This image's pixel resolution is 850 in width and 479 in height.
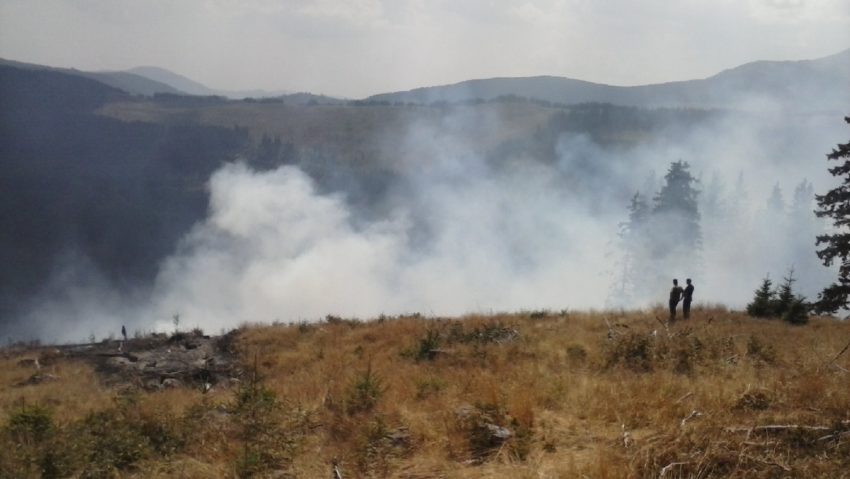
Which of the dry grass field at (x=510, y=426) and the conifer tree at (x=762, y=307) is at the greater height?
the dry grass field at (x=510, y=426)

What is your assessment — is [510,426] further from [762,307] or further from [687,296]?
[762,307]

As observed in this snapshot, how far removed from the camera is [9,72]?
4833 inches

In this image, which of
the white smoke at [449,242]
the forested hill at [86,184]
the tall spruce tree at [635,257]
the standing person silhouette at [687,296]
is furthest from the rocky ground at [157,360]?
the forested hill at [86,184]

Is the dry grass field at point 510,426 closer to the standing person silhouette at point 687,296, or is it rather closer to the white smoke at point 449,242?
the standing person silhouette at point 687,296

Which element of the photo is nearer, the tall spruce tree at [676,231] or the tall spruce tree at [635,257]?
the tall spruce tree at [676,231]

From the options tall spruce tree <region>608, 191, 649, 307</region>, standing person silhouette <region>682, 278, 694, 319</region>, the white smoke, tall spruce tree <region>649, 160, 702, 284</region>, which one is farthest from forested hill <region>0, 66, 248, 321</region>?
standing person silhouette <region>682, 278, 694, 319</region>

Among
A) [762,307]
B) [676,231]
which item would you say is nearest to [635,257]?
[676,231]

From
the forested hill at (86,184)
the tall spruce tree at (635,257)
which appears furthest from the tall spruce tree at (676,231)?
the forested hill at (86,184)

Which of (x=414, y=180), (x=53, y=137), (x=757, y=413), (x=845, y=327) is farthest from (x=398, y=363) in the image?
(x=53, y=137)

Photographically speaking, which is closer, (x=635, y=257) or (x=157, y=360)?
(x=157, y=360)

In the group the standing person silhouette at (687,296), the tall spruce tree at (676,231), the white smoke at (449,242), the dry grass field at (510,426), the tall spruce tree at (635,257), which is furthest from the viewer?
the white smoke at (449,242)

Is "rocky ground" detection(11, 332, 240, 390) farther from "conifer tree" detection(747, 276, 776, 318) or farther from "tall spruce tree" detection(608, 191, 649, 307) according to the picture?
"tall spruce tree" detection(608, 191, 649, 307)

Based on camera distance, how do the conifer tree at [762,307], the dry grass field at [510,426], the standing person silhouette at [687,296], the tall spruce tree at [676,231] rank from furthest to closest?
the tall spruce tree at [676,231], the conifer tree at [762,307], the standing person silhouette at [687,296], the dry grass field at [510,426]

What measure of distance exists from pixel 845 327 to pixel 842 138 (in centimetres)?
13728
